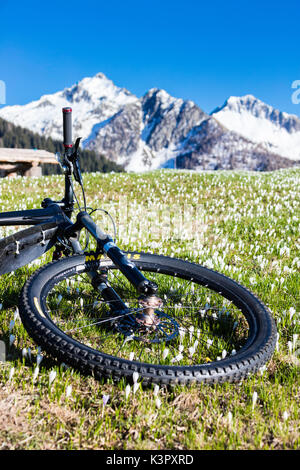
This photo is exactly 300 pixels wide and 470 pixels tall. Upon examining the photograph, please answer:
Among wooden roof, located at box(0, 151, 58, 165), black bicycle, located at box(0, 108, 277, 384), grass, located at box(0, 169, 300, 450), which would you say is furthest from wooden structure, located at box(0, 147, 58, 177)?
black bicycle, located at box(0, 108, 277, 384)

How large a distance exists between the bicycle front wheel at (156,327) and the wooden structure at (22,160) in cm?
1653

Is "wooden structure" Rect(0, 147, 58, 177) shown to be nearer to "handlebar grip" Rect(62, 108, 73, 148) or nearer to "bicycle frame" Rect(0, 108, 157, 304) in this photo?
"bicycle frame" Rect(0, 108, 157, 304)

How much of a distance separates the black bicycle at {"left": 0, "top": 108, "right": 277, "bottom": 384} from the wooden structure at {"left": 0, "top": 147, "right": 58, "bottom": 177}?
53.9 feet

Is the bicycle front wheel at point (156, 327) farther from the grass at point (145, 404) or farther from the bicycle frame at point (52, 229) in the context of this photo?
the bicycle frame at point (52, 229)

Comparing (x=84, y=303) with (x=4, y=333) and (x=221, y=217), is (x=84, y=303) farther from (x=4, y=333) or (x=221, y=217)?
(x=221, y=217)

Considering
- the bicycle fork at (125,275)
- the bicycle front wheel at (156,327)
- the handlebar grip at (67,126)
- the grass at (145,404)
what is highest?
the handlebar grip at (67,126)

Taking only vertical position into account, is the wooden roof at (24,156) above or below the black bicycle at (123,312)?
above

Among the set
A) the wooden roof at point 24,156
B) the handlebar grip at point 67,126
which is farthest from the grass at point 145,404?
the wooden roof at point 24,156

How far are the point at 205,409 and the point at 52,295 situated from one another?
2470mm

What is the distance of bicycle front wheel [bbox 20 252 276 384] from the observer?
299 centimetres

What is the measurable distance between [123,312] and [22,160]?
61.3 feet

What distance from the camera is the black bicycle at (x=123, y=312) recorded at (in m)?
3.02

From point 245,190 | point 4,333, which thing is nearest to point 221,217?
point 245,190

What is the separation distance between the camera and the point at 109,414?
9.80 ft
